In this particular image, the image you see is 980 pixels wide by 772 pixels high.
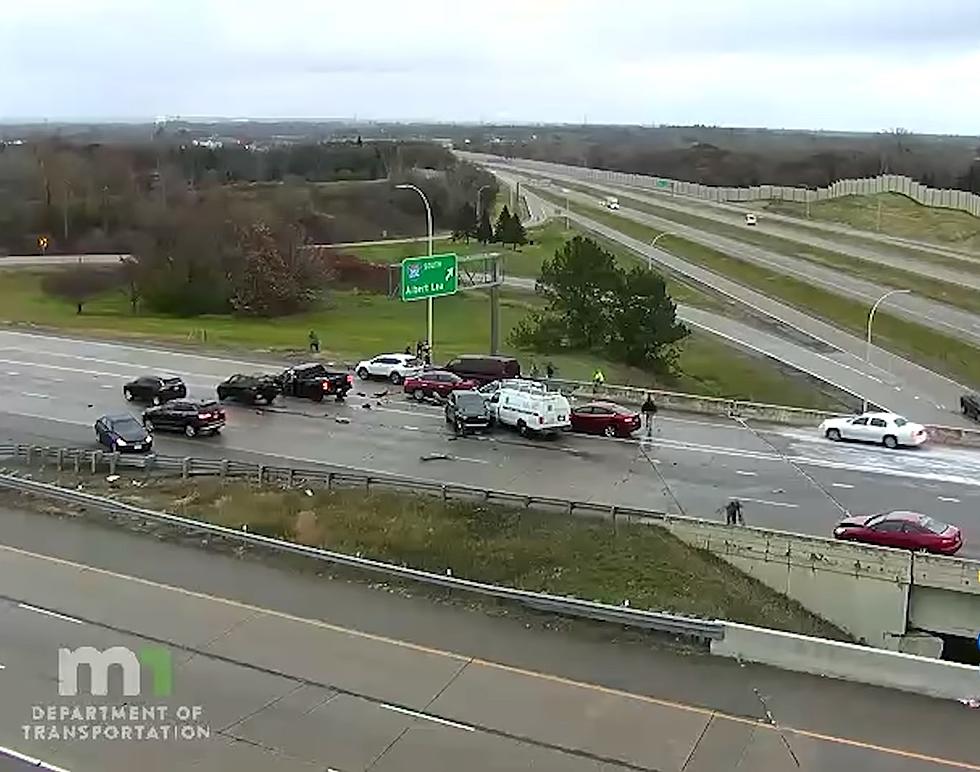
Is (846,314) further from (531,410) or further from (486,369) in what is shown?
(531,410)

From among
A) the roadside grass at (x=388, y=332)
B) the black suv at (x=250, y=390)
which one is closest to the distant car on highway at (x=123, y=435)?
the black suv at (x=250, y=390)

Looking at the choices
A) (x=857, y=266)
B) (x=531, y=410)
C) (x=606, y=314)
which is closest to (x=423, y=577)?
(x=531, y=410)

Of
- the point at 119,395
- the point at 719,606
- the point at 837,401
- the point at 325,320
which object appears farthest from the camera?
the point at 325,320

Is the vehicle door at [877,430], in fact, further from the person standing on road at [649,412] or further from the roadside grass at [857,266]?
the roadside grass at [857,266]

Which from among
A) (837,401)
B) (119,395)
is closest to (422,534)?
(119,395)

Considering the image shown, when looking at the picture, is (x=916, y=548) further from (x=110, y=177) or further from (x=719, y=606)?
(x=110, y=177)

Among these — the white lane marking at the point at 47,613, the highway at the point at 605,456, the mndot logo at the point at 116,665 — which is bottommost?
the highway at the point at 605,456
